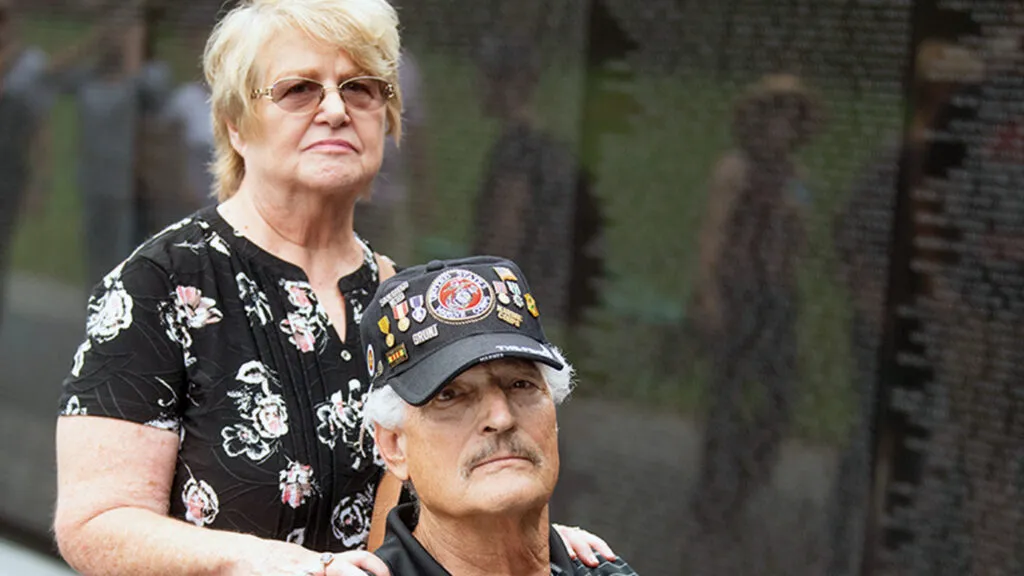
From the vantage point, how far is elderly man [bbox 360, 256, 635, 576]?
2119mm

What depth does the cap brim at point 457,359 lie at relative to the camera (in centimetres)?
209

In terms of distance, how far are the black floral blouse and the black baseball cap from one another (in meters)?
0.35

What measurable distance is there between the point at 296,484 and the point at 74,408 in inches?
16.9

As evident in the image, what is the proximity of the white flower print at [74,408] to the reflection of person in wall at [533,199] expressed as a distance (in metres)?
2.70

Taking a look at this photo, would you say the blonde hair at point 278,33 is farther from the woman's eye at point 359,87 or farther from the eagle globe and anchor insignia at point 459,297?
the eagle globe and anchor insignia at point 459,297

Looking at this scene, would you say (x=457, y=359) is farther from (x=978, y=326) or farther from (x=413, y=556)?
(x=978, y=326)

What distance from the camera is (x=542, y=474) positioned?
214 centimetres

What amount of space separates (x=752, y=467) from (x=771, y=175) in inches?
38.5

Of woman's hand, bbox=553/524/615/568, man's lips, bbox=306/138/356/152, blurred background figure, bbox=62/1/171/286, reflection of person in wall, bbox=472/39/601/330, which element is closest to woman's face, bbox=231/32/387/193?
man's lips, bbox=306/138/356/152

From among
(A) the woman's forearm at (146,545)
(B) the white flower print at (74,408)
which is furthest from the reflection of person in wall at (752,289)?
(B) the white flower print at (74,408)

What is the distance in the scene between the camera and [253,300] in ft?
8.54

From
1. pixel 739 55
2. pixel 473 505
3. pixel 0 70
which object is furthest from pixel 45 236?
pixel 473 505

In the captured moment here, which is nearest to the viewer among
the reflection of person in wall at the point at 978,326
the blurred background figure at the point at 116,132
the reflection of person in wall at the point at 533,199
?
the reflection of person in wall at the point at 978,326

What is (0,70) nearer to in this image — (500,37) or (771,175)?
(500,37)
